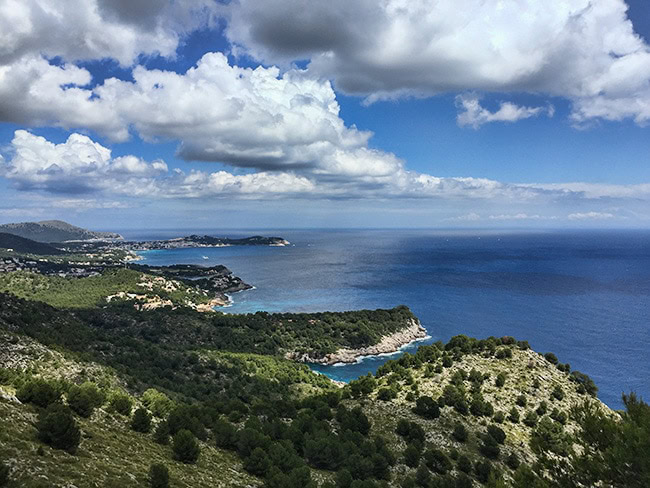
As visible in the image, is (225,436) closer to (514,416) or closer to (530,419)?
(514,416)

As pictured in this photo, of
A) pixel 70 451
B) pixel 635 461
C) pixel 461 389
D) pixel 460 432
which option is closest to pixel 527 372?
pixel 461 389

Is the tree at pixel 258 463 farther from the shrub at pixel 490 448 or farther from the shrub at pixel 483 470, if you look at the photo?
the shrub at pixel 490 448

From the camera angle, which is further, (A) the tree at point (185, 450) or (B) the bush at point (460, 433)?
(B) the bush at point (460, 433)

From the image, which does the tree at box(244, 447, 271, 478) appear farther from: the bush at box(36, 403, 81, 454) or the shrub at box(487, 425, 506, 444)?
the shrub at box(487, 425, 506, 444)

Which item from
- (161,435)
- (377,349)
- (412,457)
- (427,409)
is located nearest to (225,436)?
(161,435)

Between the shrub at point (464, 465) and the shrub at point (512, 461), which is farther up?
the shrub at point (464, 465)

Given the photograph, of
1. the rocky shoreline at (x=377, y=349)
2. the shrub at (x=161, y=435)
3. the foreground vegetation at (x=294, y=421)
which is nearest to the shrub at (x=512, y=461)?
the foreground vegetation at (x=294, y=421)

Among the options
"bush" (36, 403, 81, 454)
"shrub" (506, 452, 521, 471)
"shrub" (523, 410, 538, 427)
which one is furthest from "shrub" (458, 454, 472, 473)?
"bush" (36, 403, 81, 454)
